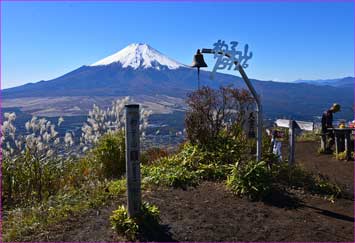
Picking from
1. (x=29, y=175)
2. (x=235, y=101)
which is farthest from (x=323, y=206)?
(x=29, y=175)

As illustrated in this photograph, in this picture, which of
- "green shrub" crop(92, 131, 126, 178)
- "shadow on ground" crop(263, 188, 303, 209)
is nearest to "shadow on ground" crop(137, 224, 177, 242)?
"shadow on ground" crop(263, 188, 303, 209)

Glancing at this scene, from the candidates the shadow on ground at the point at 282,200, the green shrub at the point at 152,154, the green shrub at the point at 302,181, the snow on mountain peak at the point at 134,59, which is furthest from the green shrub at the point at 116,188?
the snow on mountain peak at the point at 134,59

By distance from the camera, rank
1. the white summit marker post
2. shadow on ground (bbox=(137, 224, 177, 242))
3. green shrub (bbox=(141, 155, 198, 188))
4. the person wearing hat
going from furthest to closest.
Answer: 1. the person wearing hat
2. green shrub (bbox=(141, 155, 198, 188))
3. the white summit marker post
4. shadow on ground (bbox=(137, 224, 177, 242))

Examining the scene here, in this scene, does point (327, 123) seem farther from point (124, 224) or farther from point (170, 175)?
point (124, 224)

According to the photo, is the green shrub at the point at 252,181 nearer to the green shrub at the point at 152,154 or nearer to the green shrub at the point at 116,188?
the green shrub at the point at 116,188

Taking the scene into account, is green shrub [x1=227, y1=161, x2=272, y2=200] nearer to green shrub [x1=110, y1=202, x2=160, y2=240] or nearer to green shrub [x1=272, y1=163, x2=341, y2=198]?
green shrub [x1=272, y1=163, x2=341, y2=198]

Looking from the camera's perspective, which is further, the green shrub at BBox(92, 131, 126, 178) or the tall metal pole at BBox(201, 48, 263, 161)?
the green shrub at BBox(92, 131, 126, 178)

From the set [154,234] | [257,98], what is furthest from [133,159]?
[257,98]
